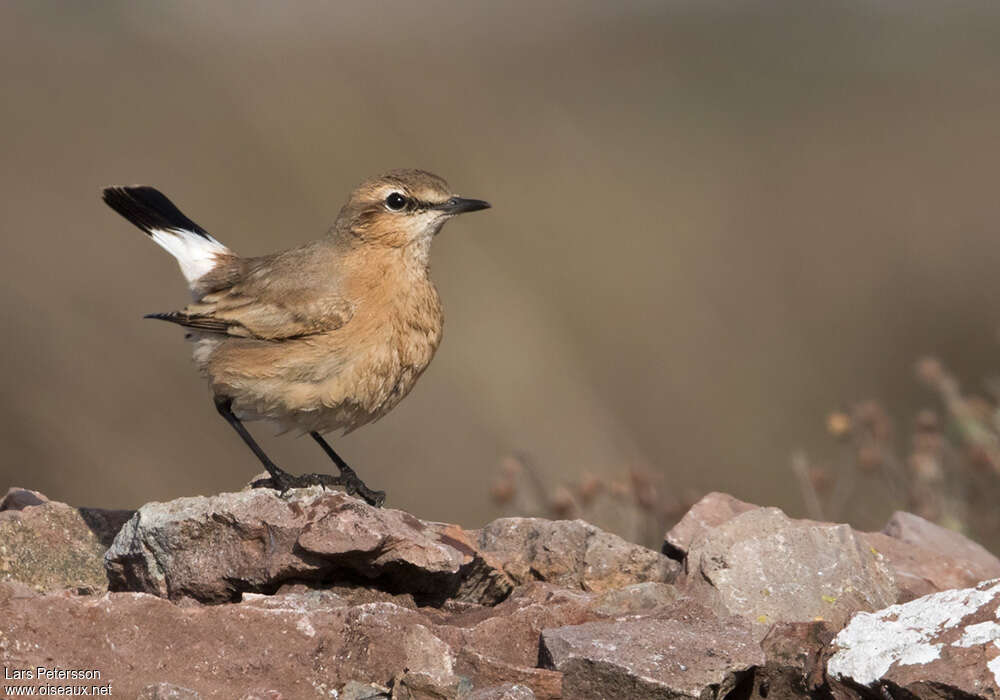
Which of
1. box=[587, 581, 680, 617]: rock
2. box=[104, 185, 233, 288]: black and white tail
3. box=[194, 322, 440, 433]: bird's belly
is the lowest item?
box=[587, 581, 680, 617]: rock

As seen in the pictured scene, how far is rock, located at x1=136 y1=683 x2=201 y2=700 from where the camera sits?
15.7 feet

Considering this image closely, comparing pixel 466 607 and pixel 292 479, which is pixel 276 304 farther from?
pixel 466 607

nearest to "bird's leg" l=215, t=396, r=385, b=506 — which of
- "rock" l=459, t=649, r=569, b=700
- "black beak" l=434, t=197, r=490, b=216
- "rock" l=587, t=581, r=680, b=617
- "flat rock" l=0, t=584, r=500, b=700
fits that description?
"black beak" l=434, t=197, r=490, b=216

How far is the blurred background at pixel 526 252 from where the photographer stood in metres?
16.1

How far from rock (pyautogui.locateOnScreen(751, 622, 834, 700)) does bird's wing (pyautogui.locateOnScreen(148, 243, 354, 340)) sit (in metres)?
2.90

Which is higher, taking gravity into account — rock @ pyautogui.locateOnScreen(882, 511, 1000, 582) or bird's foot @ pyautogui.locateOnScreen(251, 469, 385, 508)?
rock @ pyautogui.locateOnScreen(882, 511, 1000, 582)

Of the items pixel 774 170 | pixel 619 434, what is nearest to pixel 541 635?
pixel 619 434

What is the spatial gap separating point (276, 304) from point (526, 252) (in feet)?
43.4

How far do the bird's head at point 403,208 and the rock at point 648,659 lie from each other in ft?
9.42

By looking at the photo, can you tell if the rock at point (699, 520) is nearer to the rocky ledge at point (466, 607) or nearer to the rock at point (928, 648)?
the rocky ledge at point (466, 607)

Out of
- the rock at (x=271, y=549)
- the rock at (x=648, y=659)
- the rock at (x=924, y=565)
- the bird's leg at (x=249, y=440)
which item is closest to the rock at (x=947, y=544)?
the rock at (x=924, y=565)

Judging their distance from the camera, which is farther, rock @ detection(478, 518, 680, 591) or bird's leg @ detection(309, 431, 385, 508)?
bird's leg @ detection(309, 431, 385, 508)

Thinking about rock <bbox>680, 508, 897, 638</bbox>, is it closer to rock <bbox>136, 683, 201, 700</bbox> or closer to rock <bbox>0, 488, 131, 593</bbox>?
rock <bbox>136, 683, 201, 700</bbox>

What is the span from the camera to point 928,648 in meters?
5.04
